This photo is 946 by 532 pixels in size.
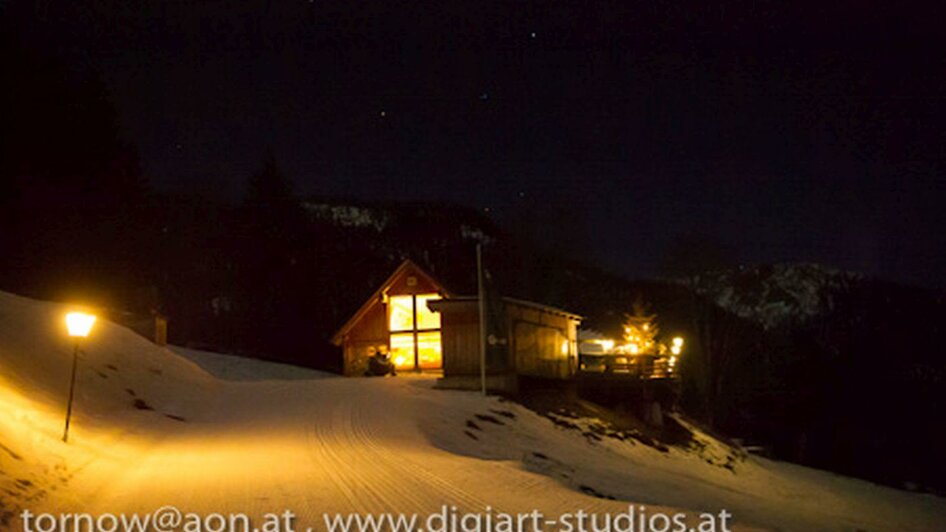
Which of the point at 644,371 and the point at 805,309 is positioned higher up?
the point at 805,309

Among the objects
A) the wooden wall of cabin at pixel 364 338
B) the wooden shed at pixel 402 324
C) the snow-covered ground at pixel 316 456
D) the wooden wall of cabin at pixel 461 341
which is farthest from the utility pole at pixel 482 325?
the wooden wall of cabin at pixel 364 338

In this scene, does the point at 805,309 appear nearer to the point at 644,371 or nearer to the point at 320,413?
the point at 644,371

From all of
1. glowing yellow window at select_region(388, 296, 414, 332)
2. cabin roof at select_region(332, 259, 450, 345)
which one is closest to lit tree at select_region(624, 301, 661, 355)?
cabin roof at select_region(332, 259, 450, 345)

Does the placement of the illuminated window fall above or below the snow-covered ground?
above

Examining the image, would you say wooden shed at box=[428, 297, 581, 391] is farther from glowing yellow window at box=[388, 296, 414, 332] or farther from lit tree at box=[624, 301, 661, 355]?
lit tree at box=[624, 301, 661, 355]

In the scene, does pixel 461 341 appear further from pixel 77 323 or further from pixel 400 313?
pixel 77 323

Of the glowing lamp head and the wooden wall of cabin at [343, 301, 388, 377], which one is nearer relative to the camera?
the glowing lamp head

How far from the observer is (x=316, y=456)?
14281 millimetres

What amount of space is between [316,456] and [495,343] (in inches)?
604

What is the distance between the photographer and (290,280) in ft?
182

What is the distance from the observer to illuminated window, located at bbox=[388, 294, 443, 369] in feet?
128

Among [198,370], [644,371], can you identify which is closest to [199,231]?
[198,370]

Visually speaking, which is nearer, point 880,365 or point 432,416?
point 432,416

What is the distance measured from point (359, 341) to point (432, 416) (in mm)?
18919
